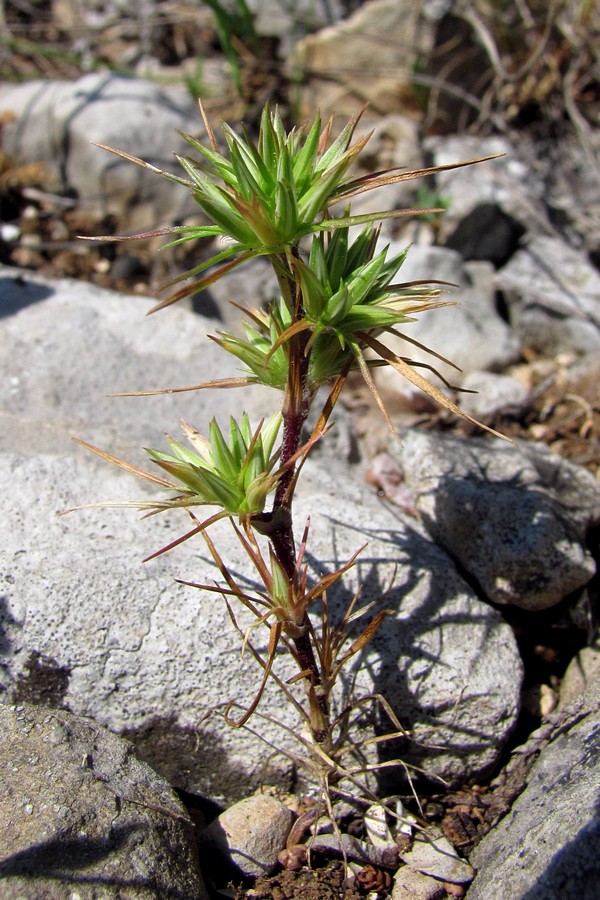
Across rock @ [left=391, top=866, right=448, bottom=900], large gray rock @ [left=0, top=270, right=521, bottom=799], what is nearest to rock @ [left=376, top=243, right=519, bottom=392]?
large gray rock @ [left=0, top=270, right=521, bottom=799]

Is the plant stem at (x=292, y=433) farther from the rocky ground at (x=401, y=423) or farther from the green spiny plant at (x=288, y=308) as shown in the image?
the rocky ground at (x=401, y=423)

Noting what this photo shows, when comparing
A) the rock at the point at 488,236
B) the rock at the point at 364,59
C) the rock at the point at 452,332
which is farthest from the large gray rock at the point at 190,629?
the rock at the point at 364,59

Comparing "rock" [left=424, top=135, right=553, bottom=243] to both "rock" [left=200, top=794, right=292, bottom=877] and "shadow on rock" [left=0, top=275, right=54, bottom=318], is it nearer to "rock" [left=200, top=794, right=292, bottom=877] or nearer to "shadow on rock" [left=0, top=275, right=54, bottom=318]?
"shadow on rock" [left=0, top=275, right=54, bottom=318]

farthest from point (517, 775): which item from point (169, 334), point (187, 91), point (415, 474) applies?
point (187, 91)

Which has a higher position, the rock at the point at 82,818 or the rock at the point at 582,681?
the rock at the point at 582,681

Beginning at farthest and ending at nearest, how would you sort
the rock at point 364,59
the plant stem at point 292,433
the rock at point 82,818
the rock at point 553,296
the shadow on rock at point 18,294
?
the rock at point 364,59 < the rock at point 553,296 < the shadow on rock at point 18,294 < the rock at point 82,818 < the plant stem at point 292,433

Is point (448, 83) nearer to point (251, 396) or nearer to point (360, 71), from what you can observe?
point (360, 71)
